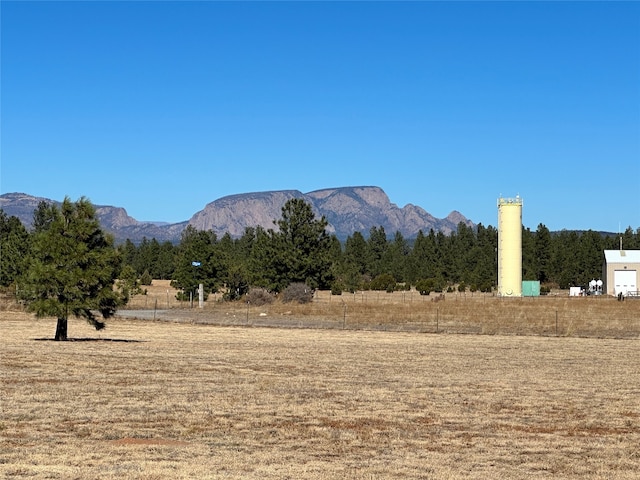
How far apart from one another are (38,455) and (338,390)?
9.93 m

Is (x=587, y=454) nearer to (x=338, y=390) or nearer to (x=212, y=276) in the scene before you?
(x=338, y=390)

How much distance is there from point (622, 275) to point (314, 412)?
96.9 m

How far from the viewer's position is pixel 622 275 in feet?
357

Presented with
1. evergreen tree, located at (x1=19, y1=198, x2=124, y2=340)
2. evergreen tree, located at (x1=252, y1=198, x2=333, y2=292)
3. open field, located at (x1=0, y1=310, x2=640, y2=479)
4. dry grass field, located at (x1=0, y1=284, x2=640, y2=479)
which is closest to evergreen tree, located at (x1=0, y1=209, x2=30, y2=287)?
evergreen tree, located at (x1=252, y1=198, x2=333, y2=292)

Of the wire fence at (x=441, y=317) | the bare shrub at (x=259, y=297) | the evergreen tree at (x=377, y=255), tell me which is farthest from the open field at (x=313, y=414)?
the evergreen tree at (x=377, y=255)

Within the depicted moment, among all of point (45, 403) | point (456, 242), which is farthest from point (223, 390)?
point (456, 242)

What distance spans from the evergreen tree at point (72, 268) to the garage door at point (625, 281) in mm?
81976

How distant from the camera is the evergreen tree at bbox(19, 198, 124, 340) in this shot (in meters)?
37.4

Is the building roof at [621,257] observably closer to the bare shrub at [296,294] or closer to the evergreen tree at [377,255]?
the bare shrub at [296,294]

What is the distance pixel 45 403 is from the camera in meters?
18.9

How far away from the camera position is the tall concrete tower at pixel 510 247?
105650 millimetres

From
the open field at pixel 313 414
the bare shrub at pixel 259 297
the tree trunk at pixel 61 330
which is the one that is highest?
the bare shrub at pixel 259 297

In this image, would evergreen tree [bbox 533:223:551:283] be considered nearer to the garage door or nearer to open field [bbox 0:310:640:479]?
the garage door

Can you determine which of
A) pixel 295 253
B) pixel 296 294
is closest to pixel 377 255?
pixel 295 253
